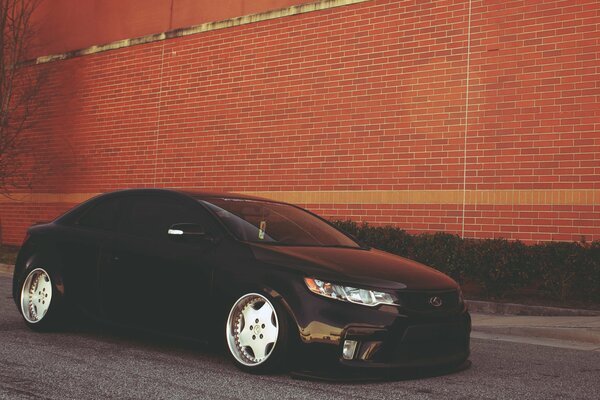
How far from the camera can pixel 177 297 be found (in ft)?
20.4

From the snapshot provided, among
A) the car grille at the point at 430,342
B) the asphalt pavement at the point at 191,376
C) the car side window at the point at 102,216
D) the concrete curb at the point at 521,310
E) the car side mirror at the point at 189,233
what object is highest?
the car side window at the point at 102,216

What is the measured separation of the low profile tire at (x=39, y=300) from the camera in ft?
23.5

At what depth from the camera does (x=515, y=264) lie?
1146cm

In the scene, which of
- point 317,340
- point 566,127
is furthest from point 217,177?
point 317,340

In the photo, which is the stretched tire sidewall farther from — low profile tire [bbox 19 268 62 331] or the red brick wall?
the red brick wall

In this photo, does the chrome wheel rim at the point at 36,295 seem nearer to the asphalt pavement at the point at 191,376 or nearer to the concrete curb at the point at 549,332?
the asphalt pavement at the point at 191,376

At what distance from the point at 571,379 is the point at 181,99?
1343 centimetres

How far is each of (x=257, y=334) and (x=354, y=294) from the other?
785 millimetres

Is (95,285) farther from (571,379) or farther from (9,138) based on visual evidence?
(9,138)

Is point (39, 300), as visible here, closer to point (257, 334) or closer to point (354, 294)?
point (257, 334)

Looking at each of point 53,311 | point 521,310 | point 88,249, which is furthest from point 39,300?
point 521,310

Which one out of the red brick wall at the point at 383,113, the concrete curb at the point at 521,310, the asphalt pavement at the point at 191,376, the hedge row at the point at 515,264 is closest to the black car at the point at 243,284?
the asphalt pavement at the point at 191,376

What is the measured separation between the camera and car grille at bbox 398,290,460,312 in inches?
215

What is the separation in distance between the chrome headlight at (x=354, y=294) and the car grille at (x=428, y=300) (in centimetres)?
9
